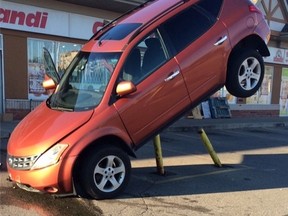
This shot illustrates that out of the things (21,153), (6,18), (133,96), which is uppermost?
(6,18)

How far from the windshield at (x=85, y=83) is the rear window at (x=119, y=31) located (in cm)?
34

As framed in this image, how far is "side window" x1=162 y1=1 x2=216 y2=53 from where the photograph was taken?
5855 millimetres

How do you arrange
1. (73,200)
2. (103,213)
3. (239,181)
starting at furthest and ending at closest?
(239,181), (73,200), (103,213)

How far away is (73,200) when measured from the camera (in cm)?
523

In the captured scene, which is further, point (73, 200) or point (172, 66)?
point (172, 66)

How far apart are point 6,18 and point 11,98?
8.15 ft

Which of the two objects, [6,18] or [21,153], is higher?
[6,18]

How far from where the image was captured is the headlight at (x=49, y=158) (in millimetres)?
4770

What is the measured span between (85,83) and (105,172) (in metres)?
1.30

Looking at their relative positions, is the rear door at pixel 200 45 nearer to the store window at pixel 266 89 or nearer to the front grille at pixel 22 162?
the front grille at pixel 22 162

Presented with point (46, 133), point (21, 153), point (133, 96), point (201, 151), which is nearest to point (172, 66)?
point (133, 96)

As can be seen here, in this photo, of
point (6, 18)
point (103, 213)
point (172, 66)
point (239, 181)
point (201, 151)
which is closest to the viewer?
point (103, 213)

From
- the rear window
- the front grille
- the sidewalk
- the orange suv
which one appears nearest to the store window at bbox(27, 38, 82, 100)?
the sidewalk

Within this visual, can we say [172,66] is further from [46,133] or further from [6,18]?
[6,18]
